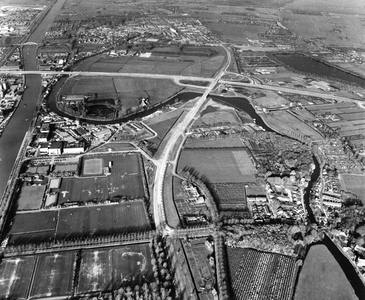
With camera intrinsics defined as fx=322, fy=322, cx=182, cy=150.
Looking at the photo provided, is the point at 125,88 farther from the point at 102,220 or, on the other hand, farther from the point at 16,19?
the point at 16,19

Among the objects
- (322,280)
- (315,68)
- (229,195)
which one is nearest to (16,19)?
(315,68)

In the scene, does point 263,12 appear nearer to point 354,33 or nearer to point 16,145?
point 354,33

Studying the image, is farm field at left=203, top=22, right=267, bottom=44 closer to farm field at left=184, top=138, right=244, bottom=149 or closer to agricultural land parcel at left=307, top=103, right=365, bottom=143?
agricultural land parcel at left=307, top=103, right=365, bottom=143

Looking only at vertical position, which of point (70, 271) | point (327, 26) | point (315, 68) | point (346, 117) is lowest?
point (315, 68)

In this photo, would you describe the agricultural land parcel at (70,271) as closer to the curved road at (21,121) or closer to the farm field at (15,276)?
the farm field at (15,276)

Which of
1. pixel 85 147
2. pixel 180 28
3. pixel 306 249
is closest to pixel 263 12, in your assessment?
pixel 180 28

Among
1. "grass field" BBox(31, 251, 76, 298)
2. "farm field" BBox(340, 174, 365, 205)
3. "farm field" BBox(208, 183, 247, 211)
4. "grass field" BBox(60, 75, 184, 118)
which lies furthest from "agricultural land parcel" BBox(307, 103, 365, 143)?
"grass field" BBox(31, 251, 76, 298)

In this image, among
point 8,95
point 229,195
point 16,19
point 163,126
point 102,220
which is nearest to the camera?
point 102,220
